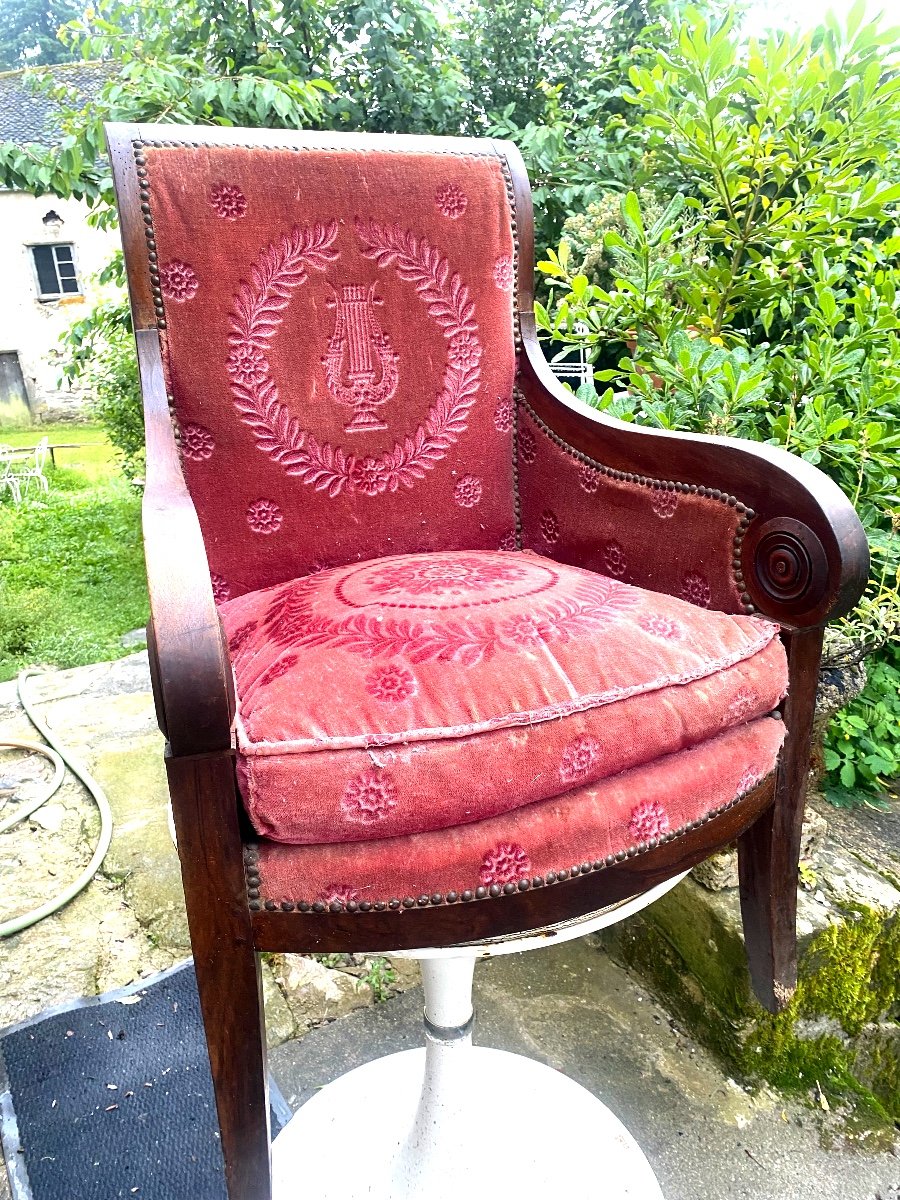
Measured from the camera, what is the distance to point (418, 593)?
0.82 metres

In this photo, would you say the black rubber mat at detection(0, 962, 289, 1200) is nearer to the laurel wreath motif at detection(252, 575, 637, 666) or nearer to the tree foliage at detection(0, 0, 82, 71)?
the laurel wreath motif at detection(252, 575, 637, 666)

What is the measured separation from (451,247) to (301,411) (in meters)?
0.32

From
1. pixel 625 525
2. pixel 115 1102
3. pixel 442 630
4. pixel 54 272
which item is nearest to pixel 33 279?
pixel 54 272

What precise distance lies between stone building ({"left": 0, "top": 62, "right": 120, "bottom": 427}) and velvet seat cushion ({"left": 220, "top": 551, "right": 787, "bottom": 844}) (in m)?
14.3

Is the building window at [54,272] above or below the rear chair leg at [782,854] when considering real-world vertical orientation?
above

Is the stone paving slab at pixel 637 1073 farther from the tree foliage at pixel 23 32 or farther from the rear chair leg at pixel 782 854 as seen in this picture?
the tree foliage at pixel 23 32

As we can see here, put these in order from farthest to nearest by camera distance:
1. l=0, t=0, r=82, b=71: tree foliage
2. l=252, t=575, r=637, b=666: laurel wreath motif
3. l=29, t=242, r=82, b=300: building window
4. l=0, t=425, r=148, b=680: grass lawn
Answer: l=0, t=0, r=82, b=71: tree foliage
l=29, t=242, r=82, b=300: building window
l=0, t=425, r=148, b=680: grass lawn
l=252, t=575, r=637, b=666: laurel wreath motif

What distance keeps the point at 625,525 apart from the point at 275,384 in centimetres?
49

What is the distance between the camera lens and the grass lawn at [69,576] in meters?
3.39

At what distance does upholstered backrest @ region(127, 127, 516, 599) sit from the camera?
97cm

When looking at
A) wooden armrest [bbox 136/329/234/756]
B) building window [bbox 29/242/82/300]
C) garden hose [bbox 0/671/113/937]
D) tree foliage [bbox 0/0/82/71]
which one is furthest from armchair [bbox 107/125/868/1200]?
tree foliage [bbox 0/0/82/71]

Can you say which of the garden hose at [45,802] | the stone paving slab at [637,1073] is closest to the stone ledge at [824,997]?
the stone paving slab at [637,1073]

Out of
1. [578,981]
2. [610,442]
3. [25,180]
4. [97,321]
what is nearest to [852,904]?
[578,981]

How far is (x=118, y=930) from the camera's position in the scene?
1470mm
